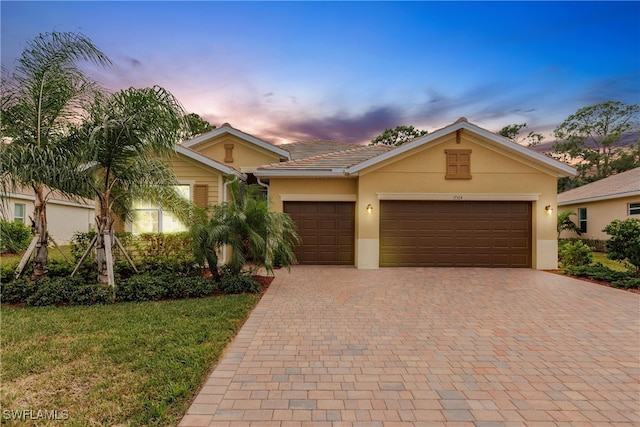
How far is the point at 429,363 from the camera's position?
3.65 m

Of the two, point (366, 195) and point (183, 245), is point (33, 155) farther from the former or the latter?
point (366, 195)

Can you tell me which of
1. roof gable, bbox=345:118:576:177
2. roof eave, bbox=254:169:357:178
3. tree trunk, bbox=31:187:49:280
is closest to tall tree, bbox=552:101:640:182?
roof gable, bbox=345:118:576:177

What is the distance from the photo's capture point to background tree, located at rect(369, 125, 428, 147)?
107ft

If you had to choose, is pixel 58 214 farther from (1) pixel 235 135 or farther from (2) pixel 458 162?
(2) pixel 458 162

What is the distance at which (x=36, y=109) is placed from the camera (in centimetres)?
618

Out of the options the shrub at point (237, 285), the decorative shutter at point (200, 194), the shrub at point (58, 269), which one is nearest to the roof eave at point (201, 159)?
the decorative shutter at point (200, 194)

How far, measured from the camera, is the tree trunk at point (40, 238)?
641 cm

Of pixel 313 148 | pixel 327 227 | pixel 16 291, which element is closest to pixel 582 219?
pixel 313 148

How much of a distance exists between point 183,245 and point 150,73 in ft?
25.5

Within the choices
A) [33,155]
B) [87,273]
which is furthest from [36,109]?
[87,273]

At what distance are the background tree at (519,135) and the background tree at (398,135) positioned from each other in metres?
8.41

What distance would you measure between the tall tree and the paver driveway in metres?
32.5

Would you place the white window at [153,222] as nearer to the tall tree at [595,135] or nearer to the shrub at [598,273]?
the shrub at [598,273]

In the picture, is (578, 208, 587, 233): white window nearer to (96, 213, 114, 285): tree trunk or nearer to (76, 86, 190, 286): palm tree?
(76, 86, 190, 286): palm tree
